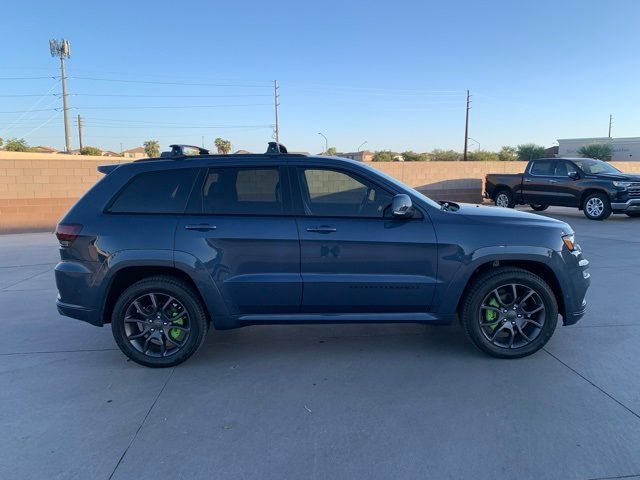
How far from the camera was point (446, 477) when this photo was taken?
2.58 meters

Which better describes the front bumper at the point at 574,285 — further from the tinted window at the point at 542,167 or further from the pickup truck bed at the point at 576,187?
the tinted window at the point at 542,167

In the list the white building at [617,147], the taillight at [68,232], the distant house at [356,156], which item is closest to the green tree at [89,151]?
the distant house at [356,156]

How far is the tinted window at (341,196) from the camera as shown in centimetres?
399

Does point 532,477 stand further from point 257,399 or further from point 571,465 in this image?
point 257,399

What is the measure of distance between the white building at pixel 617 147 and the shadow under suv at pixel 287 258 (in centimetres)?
5430

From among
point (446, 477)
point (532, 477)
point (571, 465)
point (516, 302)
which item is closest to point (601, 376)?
point (516, 302)

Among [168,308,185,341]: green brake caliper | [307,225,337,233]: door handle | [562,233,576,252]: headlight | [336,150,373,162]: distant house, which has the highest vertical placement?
[336,150,373,162]: distant house

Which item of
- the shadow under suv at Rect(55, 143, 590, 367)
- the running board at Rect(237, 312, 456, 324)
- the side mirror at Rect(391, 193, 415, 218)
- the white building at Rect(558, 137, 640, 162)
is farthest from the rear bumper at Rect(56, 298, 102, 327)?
the white building at Rect(558, 137, 640, 162)

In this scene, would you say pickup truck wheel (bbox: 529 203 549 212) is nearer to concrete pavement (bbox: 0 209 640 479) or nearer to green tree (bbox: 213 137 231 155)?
concrete pavement (bbox: 0 209 640 479)

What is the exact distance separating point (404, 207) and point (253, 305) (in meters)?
1.52

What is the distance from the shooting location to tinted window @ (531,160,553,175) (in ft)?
48.1

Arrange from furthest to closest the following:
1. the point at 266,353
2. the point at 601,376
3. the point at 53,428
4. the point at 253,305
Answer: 1. the point at 266,353
2. the point at 253,305
3. the point at 601,376
4. the point at 53,428

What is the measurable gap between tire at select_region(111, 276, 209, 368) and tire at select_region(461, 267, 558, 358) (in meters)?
2.35

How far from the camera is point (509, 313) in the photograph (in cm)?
402
